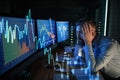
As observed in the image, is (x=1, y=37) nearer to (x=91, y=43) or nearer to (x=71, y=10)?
(x=91, y=43)

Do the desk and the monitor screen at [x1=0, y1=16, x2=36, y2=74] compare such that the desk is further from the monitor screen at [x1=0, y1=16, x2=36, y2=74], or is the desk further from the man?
the monitor screen at [x1=0, y1=16, x2=36, y2=74]

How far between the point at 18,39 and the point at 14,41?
0.26 feet

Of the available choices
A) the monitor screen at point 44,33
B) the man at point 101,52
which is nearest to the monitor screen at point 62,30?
the monitor screen at point 44,33

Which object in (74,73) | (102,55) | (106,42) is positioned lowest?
(74,73)

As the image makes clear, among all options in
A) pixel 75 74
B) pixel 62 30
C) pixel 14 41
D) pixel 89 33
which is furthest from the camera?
pixel 62 30

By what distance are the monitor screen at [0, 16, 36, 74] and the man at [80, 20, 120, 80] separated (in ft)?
1.75

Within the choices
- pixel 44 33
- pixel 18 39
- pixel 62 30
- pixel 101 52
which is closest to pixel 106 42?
pixel 101 52

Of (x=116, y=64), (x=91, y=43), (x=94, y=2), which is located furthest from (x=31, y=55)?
(x=94, y=2)

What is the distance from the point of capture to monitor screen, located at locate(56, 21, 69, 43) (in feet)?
10.1

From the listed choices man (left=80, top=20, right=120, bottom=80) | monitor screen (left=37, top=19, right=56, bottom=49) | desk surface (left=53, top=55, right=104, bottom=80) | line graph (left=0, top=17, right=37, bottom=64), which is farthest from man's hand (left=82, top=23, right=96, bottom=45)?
line graph (left=0, top=17, right=37, bottom=64)

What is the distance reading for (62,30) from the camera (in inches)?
132

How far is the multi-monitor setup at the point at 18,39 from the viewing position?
1105mm

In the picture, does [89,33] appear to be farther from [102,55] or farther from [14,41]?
[14,41]

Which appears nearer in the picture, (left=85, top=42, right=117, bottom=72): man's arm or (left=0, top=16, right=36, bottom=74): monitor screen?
(left=0, top=16, right=36, bottom=74): monitor screen
